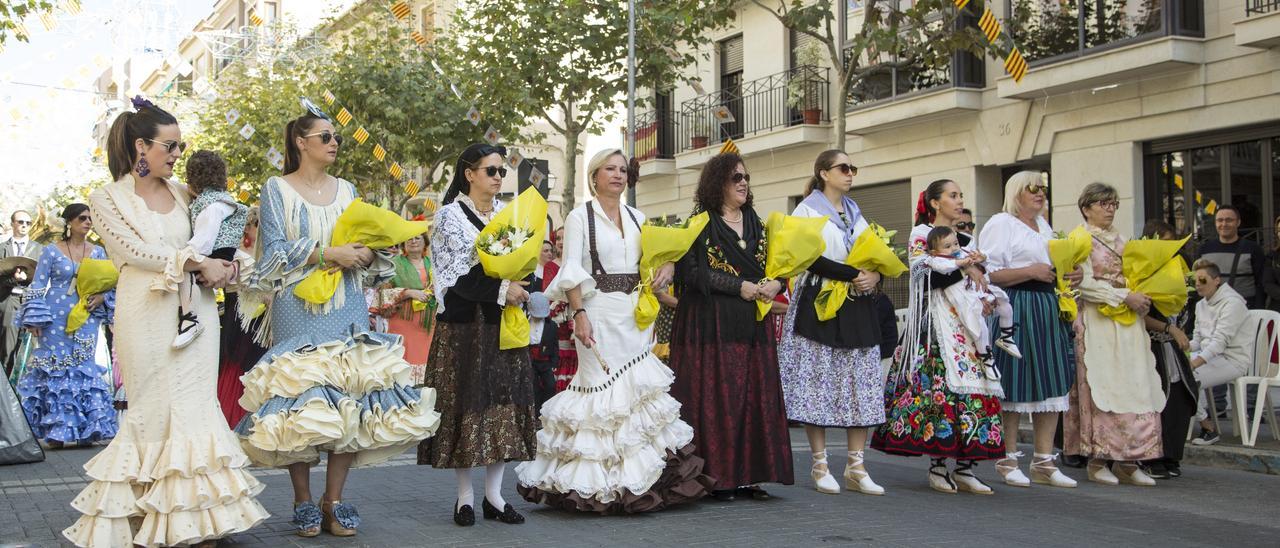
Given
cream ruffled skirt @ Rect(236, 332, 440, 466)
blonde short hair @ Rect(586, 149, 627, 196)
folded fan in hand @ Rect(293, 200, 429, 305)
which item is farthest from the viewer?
blonde short hair @ Rect(586, 149, 627, 196)

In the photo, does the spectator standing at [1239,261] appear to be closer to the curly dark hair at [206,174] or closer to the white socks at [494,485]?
the white socks at [494,485]

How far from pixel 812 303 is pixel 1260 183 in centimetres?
1159

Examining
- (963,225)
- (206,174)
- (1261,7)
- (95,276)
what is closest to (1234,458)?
(963,225)

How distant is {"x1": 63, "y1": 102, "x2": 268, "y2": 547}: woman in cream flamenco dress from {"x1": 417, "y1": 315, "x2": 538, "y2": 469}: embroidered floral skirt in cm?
107

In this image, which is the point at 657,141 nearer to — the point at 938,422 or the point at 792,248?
the point at 938,422

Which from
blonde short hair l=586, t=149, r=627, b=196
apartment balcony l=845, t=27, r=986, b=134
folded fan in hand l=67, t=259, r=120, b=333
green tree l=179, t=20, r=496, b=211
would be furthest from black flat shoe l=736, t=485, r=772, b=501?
green tree l=179, t=20, r=496, b=211

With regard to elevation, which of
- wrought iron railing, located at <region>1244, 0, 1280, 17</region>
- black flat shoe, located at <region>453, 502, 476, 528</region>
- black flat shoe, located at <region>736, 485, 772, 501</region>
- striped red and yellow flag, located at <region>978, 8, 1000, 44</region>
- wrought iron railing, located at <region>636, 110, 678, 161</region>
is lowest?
black flat shoe, located at <region>736, 485, 772, 501</region>

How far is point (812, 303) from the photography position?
25.9ft

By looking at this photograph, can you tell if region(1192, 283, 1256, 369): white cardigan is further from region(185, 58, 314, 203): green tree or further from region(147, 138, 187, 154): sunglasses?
region(185, 58, 314, 203): green tree

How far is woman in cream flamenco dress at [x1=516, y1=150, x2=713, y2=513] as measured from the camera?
22.3ft

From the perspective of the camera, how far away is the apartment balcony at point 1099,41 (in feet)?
57.1

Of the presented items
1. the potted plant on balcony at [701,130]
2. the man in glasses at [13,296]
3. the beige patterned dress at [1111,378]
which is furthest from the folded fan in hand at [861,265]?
the potted plant on balcony at [701,130]

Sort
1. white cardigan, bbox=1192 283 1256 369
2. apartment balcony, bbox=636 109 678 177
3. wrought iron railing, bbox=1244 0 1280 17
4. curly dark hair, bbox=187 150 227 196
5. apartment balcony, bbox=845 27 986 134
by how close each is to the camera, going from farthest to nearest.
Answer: apartment balcony, bbox=636 109 678 177, apartment balcony, bbox=845 27 986 134, wrought iron railing, bbox=1244 0 1280 17, white cardigan, bbox=1192 283 1256 369, curly dark hair, bbox=187 150 227 196

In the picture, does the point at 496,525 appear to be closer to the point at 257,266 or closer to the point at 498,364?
the point at 498,364
